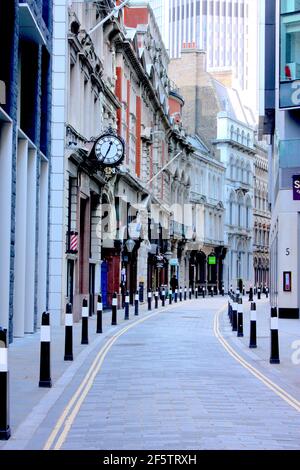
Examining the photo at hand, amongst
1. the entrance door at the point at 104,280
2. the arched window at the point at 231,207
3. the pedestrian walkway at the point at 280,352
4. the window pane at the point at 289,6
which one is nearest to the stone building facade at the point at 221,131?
the arched window at the point at 231,207

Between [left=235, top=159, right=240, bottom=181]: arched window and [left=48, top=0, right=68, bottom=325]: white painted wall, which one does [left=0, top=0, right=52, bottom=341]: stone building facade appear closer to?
[left=48, top=0, right=68, bottom=325]: white painted wall

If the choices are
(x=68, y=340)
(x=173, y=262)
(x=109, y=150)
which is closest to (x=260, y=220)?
(x=173, y=262)

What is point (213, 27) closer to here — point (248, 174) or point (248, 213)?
point (248, 174)

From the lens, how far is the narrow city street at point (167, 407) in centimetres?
900

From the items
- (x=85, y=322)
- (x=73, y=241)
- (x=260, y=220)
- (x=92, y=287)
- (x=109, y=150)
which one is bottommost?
(x=85, y=322)

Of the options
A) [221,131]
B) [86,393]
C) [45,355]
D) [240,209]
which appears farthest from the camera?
[240,209]

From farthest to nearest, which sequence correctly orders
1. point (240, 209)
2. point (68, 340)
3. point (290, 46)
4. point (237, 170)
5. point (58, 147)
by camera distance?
1. point (240, 209)
2. point (237, 170)
3. point (290, 46)
4. point (58, 147)
5. point (68, 340)

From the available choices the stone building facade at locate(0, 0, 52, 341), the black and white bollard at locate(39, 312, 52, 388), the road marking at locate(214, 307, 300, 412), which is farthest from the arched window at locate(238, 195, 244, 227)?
the black and white bollard at locate(39, 312, 52, 388)

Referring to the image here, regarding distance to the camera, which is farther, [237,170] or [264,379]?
[237,170]

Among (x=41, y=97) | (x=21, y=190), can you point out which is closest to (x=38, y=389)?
(x=21, y=190)

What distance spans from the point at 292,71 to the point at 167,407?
85.4 feet

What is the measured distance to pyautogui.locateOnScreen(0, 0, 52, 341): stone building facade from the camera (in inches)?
811

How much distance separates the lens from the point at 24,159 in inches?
934
